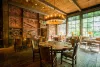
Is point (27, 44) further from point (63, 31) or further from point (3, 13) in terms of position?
point (63, 31)

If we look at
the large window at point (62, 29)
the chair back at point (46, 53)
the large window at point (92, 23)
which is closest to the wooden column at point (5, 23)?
the chair back at point (46, 53)

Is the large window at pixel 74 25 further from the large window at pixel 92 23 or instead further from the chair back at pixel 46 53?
the chair back at pixel 46 53

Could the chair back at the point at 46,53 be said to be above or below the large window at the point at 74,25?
below

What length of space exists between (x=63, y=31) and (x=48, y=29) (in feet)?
6.98

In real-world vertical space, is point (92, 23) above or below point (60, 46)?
above

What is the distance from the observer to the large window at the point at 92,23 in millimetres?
7713

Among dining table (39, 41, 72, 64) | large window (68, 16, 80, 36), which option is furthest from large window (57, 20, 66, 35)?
dining table (39, 41, 72, 64)

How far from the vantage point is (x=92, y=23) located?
8.09 metres

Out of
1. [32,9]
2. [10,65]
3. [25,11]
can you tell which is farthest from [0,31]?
[10,65]

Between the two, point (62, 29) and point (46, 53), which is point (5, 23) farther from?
point (62, 29)

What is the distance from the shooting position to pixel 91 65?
3318 millimetres

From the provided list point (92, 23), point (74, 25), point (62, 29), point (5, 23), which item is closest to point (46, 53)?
point (5, 23)

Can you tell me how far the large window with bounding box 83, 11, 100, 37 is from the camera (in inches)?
304

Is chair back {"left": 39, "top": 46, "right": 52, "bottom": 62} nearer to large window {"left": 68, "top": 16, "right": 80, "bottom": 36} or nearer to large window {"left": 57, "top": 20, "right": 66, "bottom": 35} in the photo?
large window {"left": 68, "top": 16, "right": 80, "bottom": 36}
